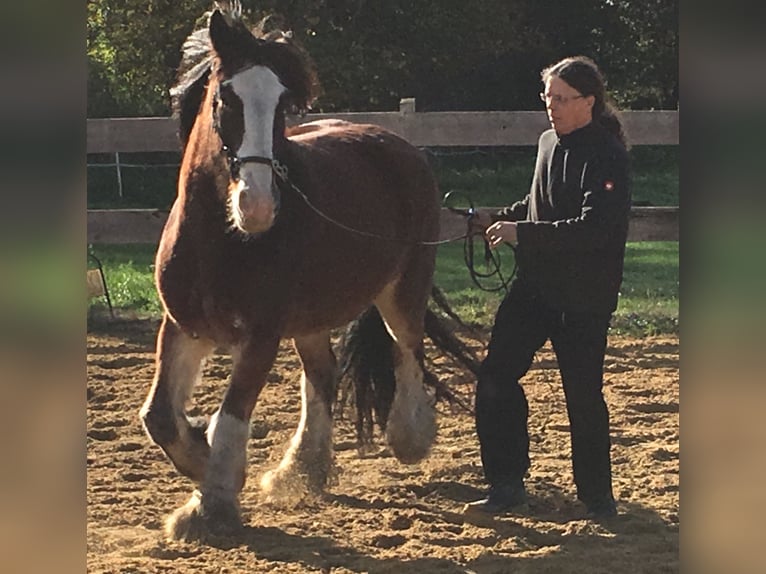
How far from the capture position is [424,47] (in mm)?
18891

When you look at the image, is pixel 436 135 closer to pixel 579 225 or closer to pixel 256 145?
pixel 579 225

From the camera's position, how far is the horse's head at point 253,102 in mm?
3547

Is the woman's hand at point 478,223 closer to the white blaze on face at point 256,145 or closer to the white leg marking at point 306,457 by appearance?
the white blaze on face at point 256,145

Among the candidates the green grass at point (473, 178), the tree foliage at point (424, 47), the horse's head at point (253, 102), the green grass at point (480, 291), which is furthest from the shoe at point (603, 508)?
the tree foliage at point (424, 47)

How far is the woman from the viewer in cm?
397

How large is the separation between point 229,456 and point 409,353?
1.56m

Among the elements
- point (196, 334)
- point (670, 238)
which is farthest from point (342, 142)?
point (670, 238)

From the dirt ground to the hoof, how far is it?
0.05 metres

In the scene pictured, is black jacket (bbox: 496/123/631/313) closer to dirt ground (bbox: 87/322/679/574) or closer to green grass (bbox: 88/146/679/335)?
green grass (bbox: 88/146/679/335)

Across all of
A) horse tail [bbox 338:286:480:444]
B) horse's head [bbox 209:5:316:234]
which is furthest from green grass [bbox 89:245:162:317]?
horse's head [bbox 209:5:316:234]

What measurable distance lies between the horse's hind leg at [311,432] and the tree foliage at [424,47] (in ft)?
35.6

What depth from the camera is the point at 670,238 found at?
7.95 m
